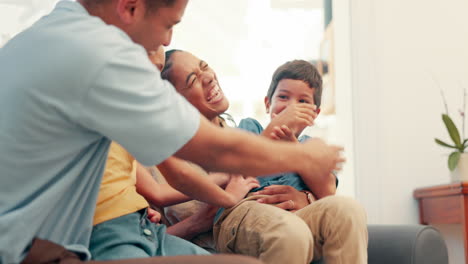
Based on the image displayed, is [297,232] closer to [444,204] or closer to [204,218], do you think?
[204,218]

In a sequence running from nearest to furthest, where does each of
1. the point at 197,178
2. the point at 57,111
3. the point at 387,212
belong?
the point at 57,111 → the point at 197,178 → the point at 387,212

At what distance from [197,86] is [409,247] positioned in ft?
2.25

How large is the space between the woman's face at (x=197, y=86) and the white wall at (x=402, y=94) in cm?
130

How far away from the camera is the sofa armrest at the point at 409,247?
5.21 ft

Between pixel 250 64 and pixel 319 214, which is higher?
pixel 250 64

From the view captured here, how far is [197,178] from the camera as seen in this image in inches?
52.1

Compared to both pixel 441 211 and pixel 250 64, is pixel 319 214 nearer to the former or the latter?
pixel 441 211

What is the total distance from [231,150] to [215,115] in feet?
2.21

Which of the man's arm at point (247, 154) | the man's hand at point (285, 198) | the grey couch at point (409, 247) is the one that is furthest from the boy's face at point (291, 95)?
the man's arm at point (247, 154)

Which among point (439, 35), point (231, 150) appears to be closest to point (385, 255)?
point (231, 150)

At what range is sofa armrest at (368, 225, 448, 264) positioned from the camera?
1588 millimetres

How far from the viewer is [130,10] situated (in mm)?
992

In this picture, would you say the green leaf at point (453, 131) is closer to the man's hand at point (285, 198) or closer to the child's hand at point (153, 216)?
the man's hand at point (285, 198)

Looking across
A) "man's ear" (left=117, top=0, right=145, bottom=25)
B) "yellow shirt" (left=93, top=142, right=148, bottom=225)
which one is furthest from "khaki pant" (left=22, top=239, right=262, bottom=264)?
"man's ear" (left=117, top=0, right=145, bottom=25)
